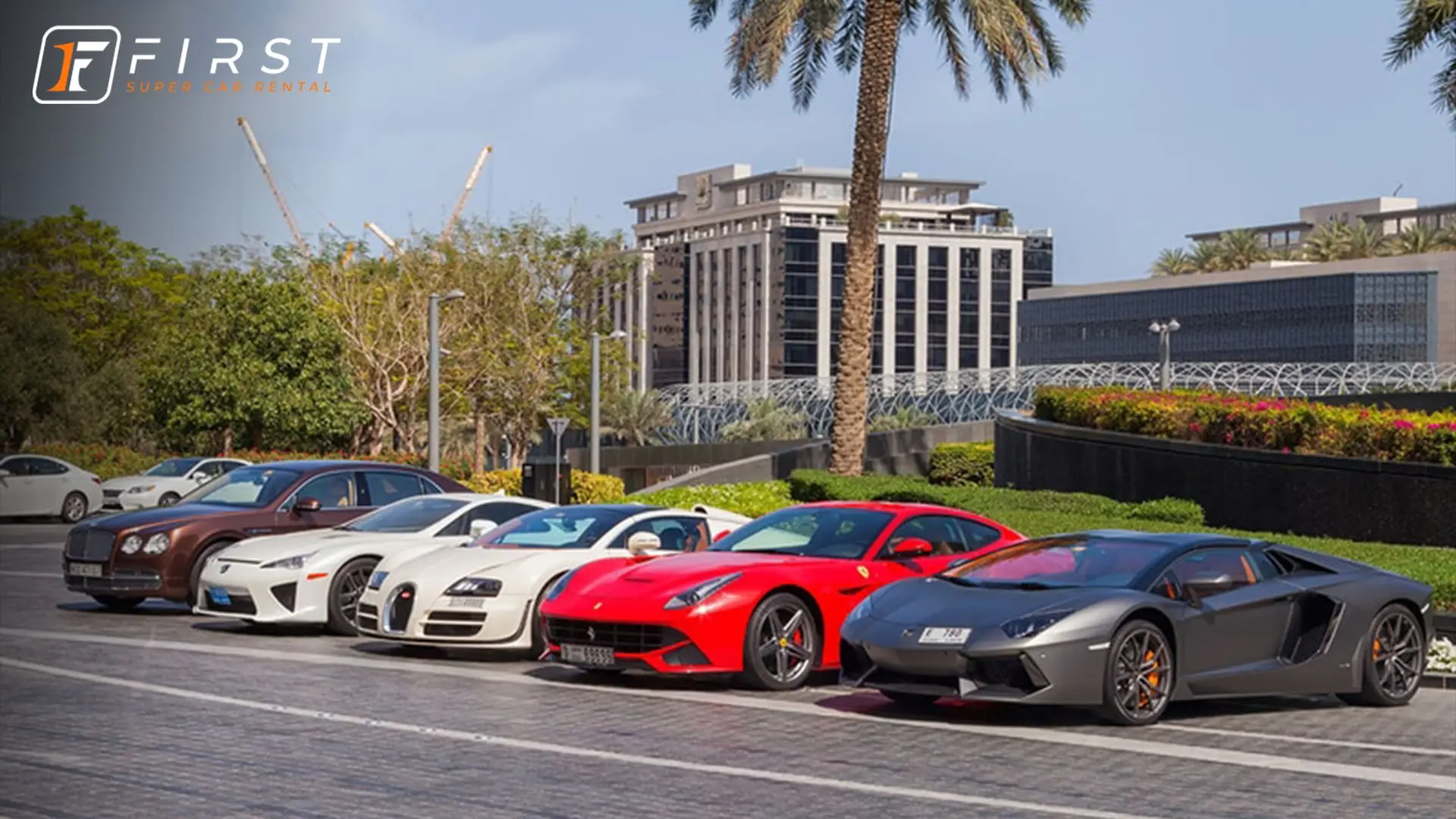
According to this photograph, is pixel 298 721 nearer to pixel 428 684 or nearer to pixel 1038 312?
pixel 428 684

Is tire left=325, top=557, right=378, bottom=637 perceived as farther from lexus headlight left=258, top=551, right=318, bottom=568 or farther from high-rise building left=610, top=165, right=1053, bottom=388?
high-rise building left=610, top=165, right=1053, bottom=388

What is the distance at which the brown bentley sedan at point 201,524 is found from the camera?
745 inches

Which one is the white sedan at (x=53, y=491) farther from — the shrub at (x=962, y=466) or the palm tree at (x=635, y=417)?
Result: the palm tree at (x=635, y=417)

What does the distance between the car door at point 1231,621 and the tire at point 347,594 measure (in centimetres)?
777

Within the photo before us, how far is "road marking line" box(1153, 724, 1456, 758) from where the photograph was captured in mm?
11689

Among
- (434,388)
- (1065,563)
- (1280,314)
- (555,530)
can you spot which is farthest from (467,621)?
(1280,314)

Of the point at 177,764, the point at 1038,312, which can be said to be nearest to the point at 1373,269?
Result: the point at 1038,312

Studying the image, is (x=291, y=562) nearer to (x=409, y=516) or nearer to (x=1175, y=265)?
(x=409, y=516)

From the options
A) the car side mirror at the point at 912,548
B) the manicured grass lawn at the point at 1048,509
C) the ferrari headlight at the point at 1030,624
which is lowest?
the ferrari headlight at the point at 1030,624

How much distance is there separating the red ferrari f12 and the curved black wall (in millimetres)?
8206

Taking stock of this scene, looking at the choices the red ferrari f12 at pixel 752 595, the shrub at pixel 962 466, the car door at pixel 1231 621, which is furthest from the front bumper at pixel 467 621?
the shrub at pixel 962 466

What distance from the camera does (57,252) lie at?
19781mm

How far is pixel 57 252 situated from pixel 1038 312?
141m

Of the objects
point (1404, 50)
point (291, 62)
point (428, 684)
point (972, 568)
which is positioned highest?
point (1404, 50)
